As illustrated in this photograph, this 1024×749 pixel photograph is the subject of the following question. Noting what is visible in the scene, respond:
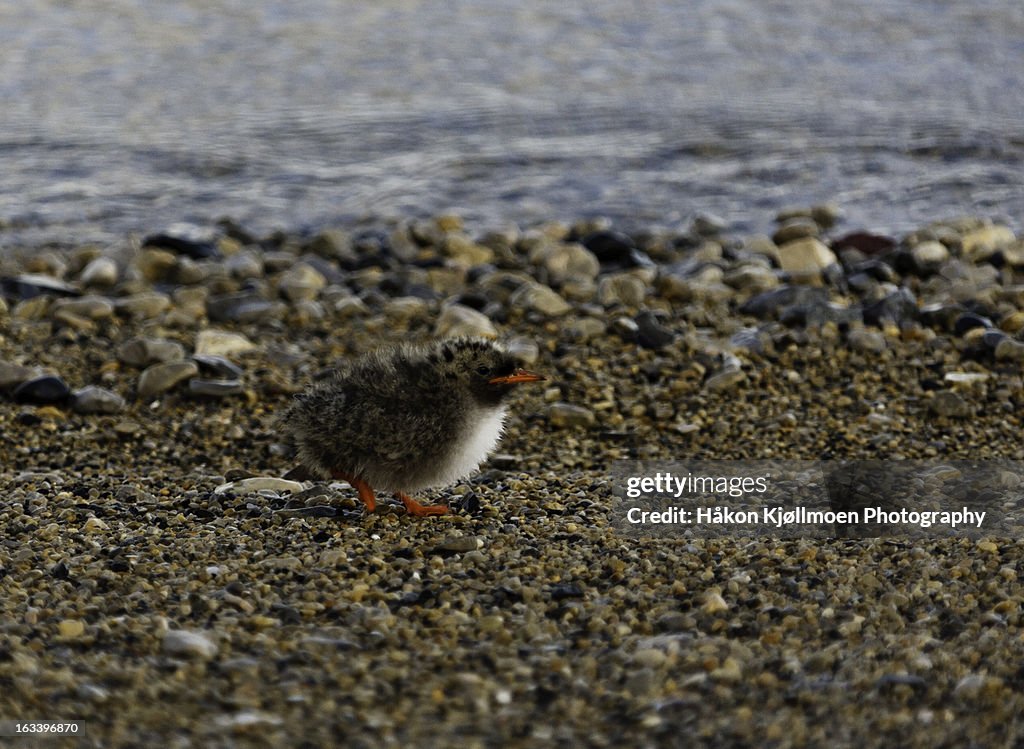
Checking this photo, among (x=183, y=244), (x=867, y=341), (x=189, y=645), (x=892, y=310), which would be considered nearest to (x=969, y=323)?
(x=892, y=310)

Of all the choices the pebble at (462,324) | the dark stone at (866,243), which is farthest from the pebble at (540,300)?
the dark stone at (866,243)

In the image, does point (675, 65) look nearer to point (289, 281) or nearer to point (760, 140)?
point (760, 140)

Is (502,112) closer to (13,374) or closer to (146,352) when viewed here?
(146,352)

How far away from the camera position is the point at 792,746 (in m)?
3.53

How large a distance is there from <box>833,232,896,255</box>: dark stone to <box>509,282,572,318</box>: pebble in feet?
8.17

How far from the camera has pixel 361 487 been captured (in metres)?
5.46

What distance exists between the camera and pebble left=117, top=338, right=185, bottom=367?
25.2 ft

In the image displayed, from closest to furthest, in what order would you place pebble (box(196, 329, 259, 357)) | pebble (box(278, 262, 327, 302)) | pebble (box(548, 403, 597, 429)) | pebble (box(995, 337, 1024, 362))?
pebble (box(548, 403, 597, 429)) < pebble (box(995, 337, 1024, 362)) < pebble (box(196, 329, 259, 357)) < pebble (box(278, 262, 327, 302))

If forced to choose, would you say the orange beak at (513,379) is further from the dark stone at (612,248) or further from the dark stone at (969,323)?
the dark stone at (612,248)

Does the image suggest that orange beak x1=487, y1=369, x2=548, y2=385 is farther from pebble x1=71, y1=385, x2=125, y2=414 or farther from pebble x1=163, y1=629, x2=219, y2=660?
pebble x1=71, y1=385, x2=125, y2=414

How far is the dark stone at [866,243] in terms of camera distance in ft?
32.2

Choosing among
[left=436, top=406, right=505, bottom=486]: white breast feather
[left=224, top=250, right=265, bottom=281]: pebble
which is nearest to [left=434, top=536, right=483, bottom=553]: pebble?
[left=436, top=406, right=505, bottom=486]: white breast feather

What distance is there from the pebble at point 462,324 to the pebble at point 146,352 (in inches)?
62.6

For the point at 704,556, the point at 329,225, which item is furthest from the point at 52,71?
the point at 704,556
